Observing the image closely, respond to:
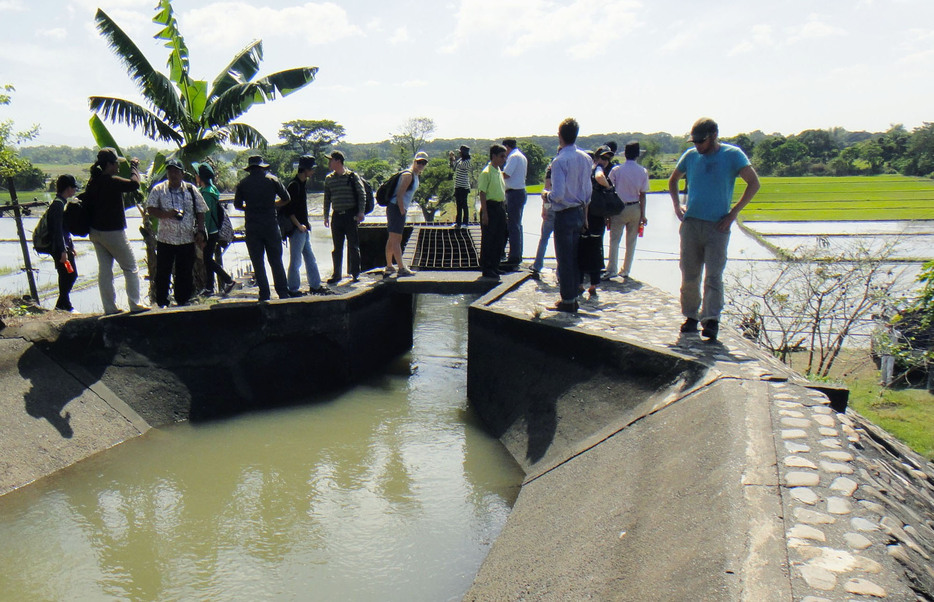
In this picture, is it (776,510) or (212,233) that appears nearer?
(776,510)

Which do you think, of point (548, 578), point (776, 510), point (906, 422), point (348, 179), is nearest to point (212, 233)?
point (348, 179)

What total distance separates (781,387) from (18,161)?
1573cm

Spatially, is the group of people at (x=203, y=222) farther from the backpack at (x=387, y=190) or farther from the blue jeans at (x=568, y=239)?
the blue jeans at (x=568, y=239)

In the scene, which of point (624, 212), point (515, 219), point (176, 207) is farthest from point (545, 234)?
point (176, 207)

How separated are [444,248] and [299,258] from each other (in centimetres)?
361

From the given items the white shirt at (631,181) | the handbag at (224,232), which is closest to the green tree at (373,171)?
the handbag at (224,232)

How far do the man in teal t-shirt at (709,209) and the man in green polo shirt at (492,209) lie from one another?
3175 millimetres

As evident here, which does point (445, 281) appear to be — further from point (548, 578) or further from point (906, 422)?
point (906, 422)

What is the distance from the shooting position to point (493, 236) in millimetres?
9180

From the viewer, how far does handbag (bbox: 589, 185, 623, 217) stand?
7.64 metres

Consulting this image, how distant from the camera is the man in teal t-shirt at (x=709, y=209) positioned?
17.6 ft

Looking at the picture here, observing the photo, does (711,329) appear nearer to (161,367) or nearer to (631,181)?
(631,181)

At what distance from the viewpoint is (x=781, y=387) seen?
4504 mm

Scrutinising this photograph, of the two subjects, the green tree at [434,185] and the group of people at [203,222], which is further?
the green tree at [434,185]
